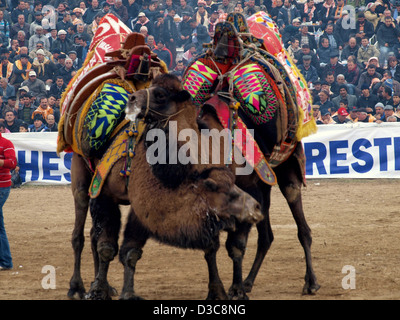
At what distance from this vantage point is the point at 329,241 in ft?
32.3

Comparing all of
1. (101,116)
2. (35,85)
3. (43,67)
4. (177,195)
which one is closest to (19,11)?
(43,67)

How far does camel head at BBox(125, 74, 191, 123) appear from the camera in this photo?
16.7 ft

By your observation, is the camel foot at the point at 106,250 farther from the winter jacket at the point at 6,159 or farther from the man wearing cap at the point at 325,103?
the man wearing cap at the point at 325,103

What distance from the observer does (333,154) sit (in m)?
15.3

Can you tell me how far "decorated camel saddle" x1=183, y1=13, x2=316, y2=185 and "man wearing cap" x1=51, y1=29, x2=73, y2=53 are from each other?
45.9 ft

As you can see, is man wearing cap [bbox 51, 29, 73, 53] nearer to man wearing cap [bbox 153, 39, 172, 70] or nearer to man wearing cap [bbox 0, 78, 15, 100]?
man wearing cap [bbox 0, 78, 15, 100]

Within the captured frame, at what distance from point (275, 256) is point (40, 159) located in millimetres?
8184

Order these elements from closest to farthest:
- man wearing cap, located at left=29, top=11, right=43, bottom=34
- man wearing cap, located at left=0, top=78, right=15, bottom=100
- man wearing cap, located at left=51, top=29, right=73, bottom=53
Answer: man wearing cap, located at left=0, top=78, right=15, bottom=100 < man wearing cap, located at left=51, top=29, right=73, bottom=53 < man wearing cap, located at left=29, top=11, right=43, bottom=34

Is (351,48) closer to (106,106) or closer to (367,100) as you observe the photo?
(367,100)

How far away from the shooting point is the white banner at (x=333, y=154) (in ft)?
49.4

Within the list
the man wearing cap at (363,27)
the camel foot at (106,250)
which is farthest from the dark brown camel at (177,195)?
the man wearing cap at (363,27)

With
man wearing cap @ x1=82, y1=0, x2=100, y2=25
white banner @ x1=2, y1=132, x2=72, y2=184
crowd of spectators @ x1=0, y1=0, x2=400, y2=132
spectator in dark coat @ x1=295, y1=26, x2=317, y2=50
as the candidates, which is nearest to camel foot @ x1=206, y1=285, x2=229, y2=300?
white banner @ x1=2, y1=132, x2=72, y2=184

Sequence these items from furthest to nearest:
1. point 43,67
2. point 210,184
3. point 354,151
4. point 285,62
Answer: point 43,67 → point 354,151 → point 285,62 → point 210,184
